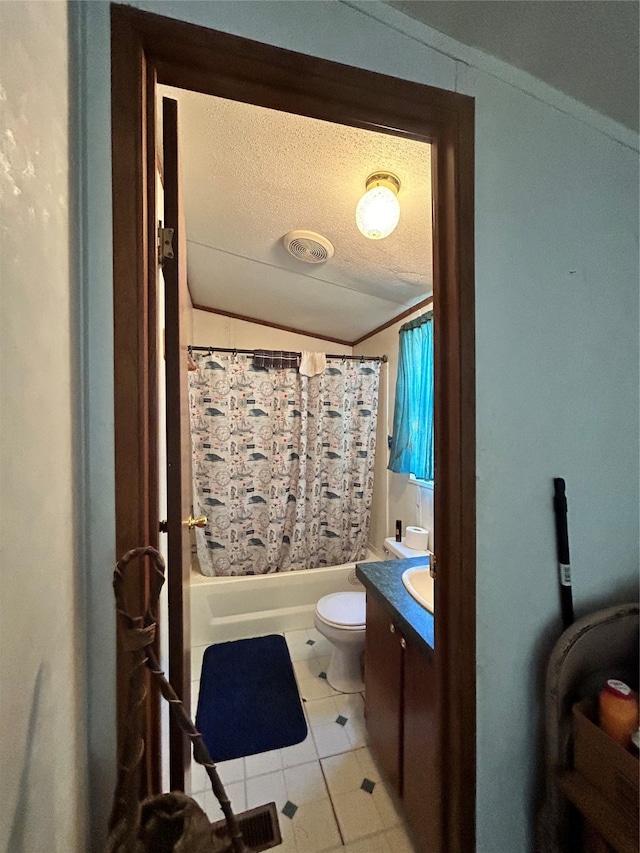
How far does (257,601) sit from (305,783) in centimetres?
108

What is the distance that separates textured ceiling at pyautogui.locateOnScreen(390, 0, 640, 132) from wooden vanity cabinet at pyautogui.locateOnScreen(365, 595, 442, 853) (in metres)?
1.51

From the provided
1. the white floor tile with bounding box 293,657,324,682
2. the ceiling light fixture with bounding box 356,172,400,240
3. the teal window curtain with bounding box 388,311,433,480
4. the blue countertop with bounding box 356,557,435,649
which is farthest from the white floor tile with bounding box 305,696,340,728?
the ceiling light fixture with bounding box 356,172,400,240

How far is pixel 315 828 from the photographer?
1.22 metres

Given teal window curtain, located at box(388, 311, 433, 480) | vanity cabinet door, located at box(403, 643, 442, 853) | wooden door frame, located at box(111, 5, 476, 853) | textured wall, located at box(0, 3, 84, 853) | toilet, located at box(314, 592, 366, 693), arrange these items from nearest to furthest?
textured wall, located at box(0, 3, 84, 853), wooden door frame, located at box(111, 5, 476, 853), vanity cabinet door, located at box(403, 643, 442, 853), toilet, located at box(314, 592, 366, 693), teal window curtain, located at box(388, 311, 433, 480)

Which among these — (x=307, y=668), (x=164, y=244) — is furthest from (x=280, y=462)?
(x=164, y=244)

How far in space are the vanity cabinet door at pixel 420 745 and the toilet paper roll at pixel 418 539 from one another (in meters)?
0.94

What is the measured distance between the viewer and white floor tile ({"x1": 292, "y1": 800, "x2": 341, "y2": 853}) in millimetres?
1170

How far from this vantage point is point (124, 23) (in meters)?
0.62

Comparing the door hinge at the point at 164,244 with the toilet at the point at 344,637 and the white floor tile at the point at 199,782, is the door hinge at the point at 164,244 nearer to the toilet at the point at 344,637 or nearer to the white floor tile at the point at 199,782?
the toilet at the point at 344,637

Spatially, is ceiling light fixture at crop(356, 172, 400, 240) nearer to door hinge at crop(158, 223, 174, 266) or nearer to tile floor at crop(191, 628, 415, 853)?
door hinge at crop(158, 223, 174, 266)

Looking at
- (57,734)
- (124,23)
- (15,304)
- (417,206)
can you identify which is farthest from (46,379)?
(417,206)

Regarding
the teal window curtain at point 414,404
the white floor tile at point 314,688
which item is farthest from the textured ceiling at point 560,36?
the white floor tile at point 314,688

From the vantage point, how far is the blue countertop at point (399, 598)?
1.05 m

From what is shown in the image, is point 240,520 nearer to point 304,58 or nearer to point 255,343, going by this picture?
point 255,343
